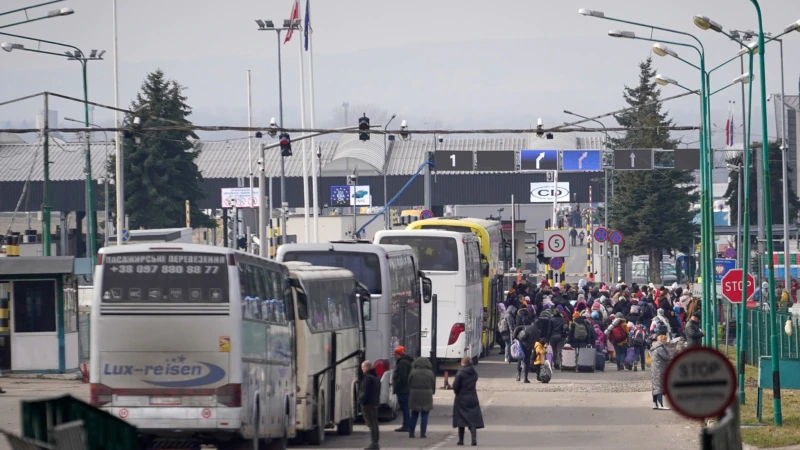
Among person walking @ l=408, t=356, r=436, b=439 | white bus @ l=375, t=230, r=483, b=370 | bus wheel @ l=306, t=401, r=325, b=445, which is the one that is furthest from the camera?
white bus @ l=375, t=230, r=483, b=370

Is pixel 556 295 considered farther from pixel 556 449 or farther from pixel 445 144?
pixel 445 144

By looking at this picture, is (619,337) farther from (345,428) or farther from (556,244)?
(345,428)

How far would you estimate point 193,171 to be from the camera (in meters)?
75.4

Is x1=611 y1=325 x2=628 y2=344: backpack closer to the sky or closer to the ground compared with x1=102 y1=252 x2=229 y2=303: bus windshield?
closer to the ground

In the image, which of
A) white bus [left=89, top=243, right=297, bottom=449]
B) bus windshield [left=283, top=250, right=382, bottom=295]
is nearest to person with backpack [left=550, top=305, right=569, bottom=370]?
bus windshield [left=283, top=250, right=382, bottom=295]

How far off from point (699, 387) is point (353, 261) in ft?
57.4

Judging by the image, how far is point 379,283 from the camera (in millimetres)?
26406

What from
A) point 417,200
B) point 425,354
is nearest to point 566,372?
point 425,354

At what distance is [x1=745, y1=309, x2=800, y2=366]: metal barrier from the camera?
3284cm

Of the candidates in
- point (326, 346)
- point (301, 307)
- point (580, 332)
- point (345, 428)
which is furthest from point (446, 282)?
point (301, 307)

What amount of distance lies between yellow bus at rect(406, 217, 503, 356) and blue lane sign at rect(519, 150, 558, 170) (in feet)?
55.9

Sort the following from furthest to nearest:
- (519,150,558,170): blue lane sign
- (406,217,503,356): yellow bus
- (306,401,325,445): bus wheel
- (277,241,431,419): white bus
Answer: (519,150,558,170): blue lane sign < (406,217,503,356): yellow bus < (277,241,431,419): white bus < (306,401,325,445): bus wheel

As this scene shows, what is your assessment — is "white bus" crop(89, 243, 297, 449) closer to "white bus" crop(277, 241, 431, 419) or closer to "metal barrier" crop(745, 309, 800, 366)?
"white bus" crop(277, 241, 431, 419)

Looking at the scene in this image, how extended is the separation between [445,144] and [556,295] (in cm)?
7130
